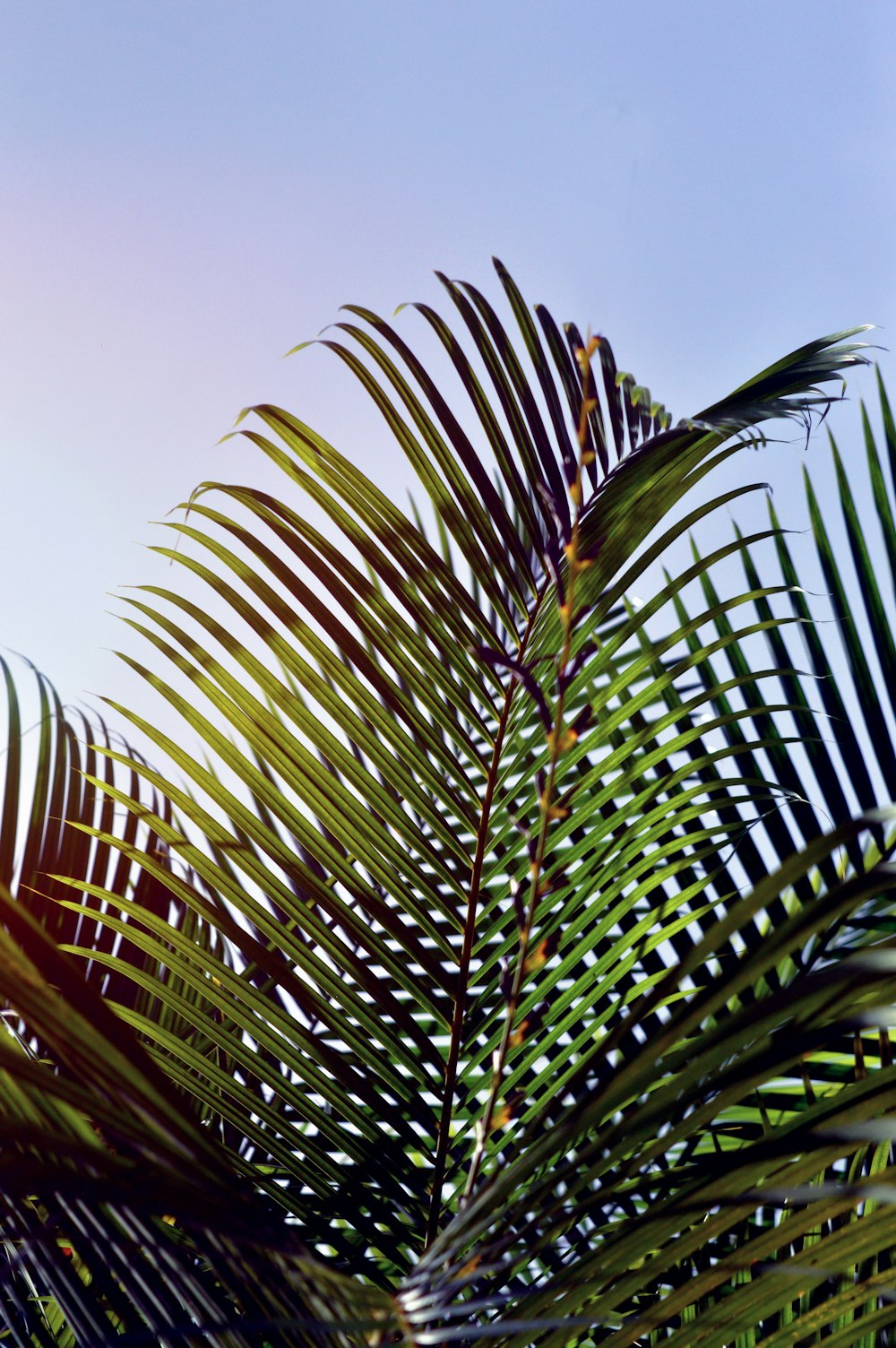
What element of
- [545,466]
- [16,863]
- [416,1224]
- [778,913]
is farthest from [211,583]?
[778,913]

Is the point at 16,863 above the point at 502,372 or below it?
below

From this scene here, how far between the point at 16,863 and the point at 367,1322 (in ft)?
3.01

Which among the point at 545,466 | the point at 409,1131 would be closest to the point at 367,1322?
the point at 409,1131

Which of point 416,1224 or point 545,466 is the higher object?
point 545,466

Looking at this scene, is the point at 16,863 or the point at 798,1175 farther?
the point at 16,863

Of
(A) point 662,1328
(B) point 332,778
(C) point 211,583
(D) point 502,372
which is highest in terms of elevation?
(D) point 502,372

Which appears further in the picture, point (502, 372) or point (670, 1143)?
point (502, 372)

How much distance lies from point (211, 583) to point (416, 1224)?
0.57 metres

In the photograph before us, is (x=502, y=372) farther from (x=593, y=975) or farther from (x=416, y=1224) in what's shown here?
(x=416, y=1224)

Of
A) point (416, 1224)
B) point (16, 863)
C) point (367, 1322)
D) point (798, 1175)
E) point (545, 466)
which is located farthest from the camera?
point (16, 863)

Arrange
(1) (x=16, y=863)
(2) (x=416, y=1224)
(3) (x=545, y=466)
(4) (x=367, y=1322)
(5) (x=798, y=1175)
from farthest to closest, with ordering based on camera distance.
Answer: (1) (x=16, y=863), (3) (x=545, y=466), (2) (x=416, y=1224), (5) (x=798, y=1175), (4) (x=367, y=1322)

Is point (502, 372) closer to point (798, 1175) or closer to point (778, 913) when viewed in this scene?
point (778, 913)

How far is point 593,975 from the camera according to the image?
33.6 inches

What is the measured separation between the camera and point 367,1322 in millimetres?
350
